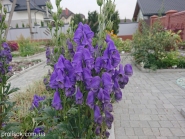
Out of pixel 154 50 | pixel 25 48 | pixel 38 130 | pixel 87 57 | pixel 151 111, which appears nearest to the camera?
pixel 87 57

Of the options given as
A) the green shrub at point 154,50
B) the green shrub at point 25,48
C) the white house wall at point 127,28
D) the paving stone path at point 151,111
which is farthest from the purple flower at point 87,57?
the white house wall at point 127,28

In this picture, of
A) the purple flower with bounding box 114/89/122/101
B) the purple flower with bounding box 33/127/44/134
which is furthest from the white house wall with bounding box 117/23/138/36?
the purple flower with bounding box 114/89/122/101

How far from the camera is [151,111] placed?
3822mm

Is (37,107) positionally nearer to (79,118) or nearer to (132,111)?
(79,118)

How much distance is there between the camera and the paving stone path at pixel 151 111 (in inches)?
120

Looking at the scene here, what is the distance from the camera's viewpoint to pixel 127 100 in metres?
4.49

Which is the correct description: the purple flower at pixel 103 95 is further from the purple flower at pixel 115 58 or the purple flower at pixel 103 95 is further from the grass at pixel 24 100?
the grass at pixel 24 100

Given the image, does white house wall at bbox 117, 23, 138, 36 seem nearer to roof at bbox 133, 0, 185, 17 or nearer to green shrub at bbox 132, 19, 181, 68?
roof at bbox 133, 0, 185, 17

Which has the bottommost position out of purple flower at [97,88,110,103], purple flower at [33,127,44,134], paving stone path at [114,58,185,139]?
paving stone path at [114,58,185,139]

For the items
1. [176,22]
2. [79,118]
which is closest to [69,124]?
[79,118]

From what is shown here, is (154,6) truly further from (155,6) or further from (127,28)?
(127,28)

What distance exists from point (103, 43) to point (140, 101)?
10.8 ft

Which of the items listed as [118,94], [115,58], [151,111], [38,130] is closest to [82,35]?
[115,58]

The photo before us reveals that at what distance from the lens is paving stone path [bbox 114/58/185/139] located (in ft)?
9.99
